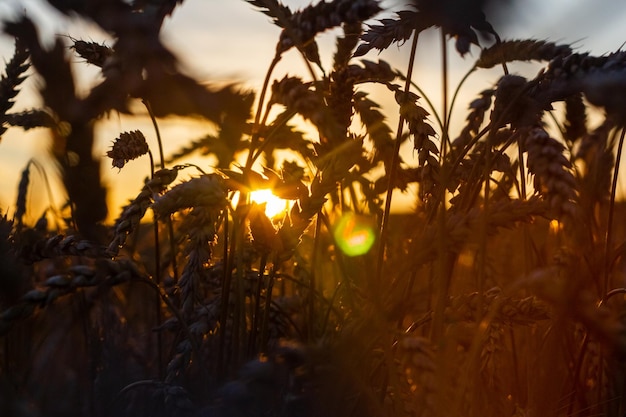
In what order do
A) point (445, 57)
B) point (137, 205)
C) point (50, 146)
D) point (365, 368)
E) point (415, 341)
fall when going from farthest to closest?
point (50, 146) → point (137, 205) → point (365, 368) → point (445, 57) → point (415, 341)

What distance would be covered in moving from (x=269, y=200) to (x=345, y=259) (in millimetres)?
550

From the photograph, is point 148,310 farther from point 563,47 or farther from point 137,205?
point 563,47

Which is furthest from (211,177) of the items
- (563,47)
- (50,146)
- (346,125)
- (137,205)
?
(50,146)

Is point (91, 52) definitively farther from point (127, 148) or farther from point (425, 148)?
point (425, 148)

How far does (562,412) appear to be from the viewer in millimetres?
1729

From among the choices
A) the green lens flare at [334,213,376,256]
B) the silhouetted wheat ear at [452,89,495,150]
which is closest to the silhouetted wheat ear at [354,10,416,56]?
the green lens flare at [334,213,376,256]

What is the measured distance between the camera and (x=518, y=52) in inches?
68.4

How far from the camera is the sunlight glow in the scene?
1608 millimetres

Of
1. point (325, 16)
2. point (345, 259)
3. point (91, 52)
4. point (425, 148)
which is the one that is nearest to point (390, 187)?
point (425, 148)

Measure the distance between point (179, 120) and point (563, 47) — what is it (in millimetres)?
999

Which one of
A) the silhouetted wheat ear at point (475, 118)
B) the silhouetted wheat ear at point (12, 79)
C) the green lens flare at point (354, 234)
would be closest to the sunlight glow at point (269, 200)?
the green lens flare at point (354, 234)

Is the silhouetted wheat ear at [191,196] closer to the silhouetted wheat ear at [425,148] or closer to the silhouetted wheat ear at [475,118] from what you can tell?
the silhouetted wheat ear at [425,148]

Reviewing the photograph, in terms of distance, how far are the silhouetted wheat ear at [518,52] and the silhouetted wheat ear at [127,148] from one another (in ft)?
2.98

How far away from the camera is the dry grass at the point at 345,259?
3.91 feet
